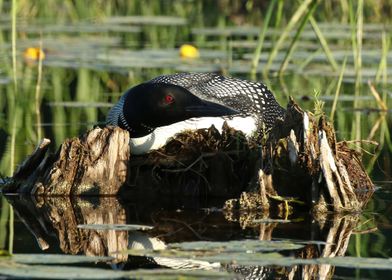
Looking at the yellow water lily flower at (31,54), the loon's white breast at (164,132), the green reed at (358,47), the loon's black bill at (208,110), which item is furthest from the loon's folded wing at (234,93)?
the yellow water lily flower at (31,54)

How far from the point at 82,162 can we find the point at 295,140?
116cm

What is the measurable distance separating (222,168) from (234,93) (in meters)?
1.45

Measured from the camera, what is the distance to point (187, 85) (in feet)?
24.3

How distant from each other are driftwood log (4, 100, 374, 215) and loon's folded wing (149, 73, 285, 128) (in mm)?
921

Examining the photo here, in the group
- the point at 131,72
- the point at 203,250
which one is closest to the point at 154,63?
the point at 131,72

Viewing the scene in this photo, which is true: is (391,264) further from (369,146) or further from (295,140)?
(369,146)

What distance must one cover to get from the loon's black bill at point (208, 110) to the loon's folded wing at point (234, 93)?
0.46 metres

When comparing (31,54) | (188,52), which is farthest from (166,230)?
(31,54)

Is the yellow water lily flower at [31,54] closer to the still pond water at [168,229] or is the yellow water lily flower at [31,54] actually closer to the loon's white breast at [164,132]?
the still pond water at [168,229]

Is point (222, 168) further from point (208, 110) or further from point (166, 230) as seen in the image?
point (166, 230)

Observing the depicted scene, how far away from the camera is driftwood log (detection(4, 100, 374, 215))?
568 cm

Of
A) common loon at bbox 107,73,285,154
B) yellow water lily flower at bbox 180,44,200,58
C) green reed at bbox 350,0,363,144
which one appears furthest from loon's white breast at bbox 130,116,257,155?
yellow water lily flower at bbox 180,44,200,58

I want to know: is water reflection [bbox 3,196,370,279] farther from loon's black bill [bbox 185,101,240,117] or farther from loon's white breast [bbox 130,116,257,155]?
loon's black bill [bbox 185,101,240,117]

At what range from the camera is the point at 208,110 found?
6516 mm
